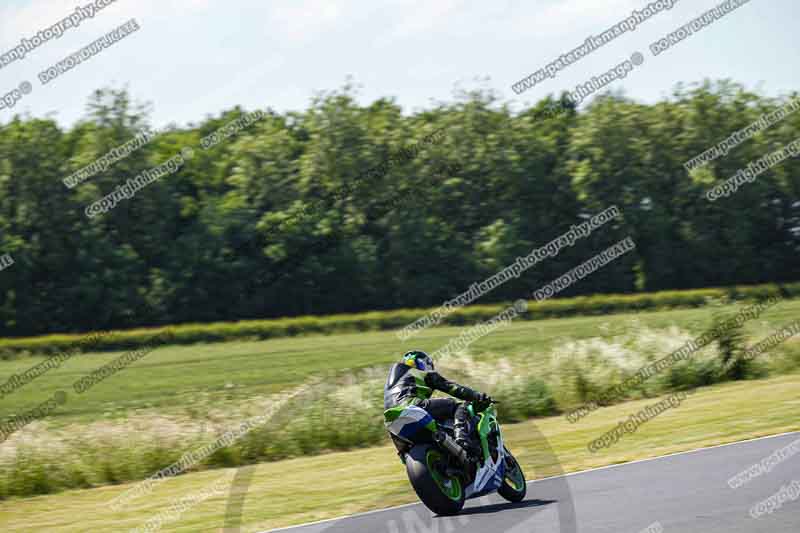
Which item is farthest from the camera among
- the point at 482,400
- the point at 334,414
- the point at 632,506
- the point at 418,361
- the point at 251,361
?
the point at 251,361

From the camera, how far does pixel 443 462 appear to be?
11.1 m

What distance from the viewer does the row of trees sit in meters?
65.6

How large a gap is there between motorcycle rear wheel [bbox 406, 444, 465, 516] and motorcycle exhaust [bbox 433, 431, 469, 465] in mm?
81

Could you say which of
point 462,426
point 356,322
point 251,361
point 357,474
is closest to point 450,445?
point 462,426

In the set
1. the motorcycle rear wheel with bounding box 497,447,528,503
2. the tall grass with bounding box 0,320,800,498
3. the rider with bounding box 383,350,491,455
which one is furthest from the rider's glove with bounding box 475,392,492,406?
the tall grass with bounding box 0,320,800,498

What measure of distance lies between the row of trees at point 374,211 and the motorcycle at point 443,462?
179 feet

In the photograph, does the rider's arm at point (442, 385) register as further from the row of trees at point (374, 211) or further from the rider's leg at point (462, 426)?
the row of trees at point (374, 211)

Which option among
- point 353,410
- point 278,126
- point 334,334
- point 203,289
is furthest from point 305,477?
point 278,126

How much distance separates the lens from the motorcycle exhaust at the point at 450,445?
1099 centimetres

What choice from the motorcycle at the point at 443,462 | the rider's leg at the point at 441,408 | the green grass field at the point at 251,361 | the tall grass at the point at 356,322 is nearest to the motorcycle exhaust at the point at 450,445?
the motorcycle at the point at 443,462

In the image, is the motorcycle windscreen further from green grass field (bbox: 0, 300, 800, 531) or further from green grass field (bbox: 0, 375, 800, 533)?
green grass field (bbox: 0, 300, 800, 531)

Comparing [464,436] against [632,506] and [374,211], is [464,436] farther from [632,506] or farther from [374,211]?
[374,211]

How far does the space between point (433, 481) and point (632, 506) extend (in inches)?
75.0

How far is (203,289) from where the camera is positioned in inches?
2586
